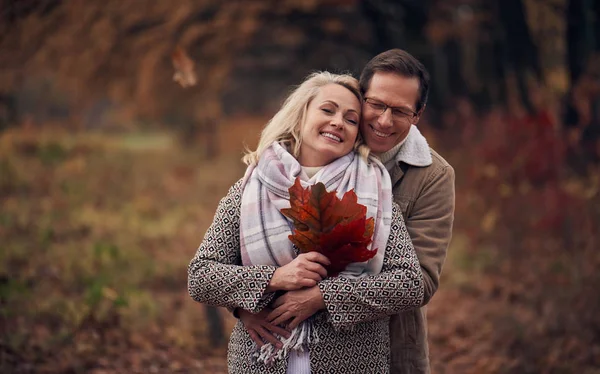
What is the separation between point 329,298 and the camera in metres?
2.87

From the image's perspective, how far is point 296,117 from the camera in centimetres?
320

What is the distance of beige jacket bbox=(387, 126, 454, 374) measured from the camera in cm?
324

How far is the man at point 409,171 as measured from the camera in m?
3.23

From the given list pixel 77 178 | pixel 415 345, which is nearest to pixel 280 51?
pixel 77 178

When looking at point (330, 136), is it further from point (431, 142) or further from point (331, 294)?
point (431, 142)

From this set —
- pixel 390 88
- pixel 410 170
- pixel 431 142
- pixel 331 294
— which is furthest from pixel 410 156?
pixel 431 142

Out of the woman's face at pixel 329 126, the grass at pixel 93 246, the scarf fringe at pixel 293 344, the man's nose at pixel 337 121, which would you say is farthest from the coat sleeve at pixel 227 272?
the grass at pixel 93 246

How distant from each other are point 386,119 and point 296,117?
384 millimetres

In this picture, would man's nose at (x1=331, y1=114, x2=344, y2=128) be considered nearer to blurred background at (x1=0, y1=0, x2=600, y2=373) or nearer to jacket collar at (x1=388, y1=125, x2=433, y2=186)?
jacket collar at (x1=388, y1=125, x2=433, y2=186)

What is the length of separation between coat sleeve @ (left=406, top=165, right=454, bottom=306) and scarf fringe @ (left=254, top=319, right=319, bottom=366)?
51 centimetres

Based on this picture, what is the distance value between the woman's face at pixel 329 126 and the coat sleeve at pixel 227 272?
341 mm

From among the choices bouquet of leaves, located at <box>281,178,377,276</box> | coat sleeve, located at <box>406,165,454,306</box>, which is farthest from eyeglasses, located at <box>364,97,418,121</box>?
bouquet of leaves, located at <box>281,178,377,276</box>

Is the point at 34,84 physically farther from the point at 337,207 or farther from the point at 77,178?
the point at 337,207

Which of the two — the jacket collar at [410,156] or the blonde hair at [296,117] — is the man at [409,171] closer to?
the jacket collar at [410,156]
